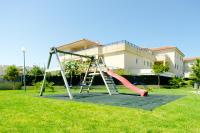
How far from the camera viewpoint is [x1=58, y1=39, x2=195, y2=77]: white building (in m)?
35.3

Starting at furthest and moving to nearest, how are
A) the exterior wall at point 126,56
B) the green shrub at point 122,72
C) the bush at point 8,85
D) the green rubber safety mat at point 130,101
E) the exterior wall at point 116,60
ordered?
1. the exterior wall at point 116,60
2. the exterior wall at point 126,56
3. the green shrub at point 122,72
4. the bush at point 8,85
5. the green rubber safety mat at point 130,101

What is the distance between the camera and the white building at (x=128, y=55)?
35.3 meters

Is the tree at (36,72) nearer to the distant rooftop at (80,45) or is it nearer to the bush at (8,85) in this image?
the bush at (8,85)

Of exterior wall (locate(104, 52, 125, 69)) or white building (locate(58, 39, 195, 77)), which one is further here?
exterior wall (locate(104, 52, 125, 69))

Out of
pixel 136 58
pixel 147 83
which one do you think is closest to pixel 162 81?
pixel 147 83

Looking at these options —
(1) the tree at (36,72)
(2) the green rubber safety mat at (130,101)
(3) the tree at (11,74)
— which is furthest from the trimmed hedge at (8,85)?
(2) the green rubber safety mat at (130,101)

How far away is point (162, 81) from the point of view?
3562cm

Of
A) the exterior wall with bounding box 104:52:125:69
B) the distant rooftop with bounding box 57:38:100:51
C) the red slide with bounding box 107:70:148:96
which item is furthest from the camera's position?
the distant rooftop with bounding box 57:38:100:51

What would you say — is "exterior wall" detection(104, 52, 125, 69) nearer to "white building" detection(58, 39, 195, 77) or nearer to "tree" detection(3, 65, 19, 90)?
"white building" detection(58, 39, 195, 77)

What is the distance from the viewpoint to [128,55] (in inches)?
1423

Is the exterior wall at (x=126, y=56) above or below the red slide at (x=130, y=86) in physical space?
above

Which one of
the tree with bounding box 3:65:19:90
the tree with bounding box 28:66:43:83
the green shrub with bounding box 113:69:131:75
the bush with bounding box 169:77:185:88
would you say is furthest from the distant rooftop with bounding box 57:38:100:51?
the bush with bounding box 169:77:185:88

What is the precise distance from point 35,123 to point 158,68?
2873cm

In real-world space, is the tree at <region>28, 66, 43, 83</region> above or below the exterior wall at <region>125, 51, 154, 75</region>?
below
